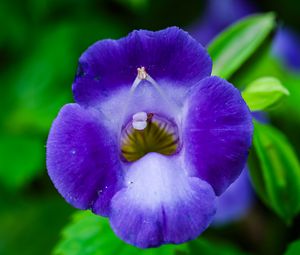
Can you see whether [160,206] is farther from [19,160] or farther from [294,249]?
[19,160]

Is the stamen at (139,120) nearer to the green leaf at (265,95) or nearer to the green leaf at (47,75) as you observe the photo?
the green leaf at (265,95)

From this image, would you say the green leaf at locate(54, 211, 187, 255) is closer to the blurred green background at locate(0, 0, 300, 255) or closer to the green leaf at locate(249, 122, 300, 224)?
the green leaf at locate(249, 122, 300, 224)

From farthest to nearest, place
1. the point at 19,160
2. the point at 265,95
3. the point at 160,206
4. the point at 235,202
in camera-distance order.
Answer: the point at 235,202 → the point at 19,160 → the point at 265,95 → the point at 160,206

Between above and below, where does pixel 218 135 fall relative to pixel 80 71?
below

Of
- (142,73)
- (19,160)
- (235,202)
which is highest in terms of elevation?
(142,73)

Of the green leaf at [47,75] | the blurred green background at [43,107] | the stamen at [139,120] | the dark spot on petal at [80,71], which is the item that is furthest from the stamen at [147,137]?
the green leaf at [47,75]

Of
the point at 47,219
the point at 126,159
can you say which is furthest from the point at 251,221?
the point at 126,159

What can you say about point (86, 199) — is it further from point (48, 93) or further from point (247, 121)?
point (48, 93)

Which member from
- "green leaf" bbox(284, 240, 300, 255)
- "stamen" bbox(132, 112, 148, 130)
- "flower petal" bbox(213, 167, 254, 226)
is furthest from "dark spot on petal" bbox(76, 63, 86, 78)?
"flower petal" bbox(213, 167, 254, 226)

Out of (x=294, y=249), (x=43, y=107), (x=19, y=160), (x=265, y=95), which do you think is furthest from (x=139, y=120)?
(x=43, y=107)
